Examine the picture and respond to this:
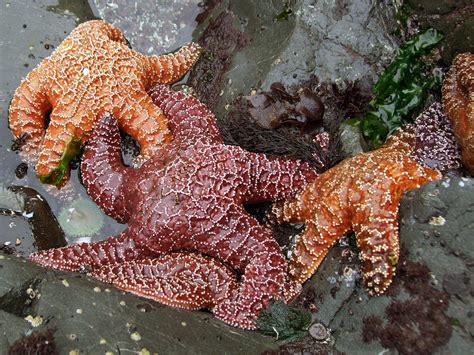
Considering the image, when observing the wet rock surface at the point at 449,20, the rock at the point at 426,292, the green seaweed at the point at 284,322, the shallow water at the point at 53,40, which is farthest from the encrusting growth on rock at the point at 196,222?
the wet rock surface at the point at 449,20

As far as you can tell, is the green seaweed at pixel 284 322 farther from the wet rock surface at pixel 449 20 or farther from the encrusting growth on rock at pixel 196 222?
the wet rock surface at pixel 449 20

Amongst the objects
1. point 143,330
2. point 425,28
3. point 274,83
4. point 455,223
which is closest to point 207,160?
point 274,83

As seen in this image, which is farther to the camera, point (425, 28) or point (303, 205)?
point (425, 28)

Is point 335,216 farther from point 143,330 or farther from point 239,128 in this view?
point 143,330

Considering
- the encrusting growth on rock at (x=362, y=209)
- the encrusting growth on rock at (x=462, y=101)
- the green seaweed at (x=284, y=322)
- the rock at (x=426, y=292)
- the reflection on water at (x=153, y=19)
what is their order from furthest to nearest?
the reflection on water at (x=153, y=19), the encrusting growth on rock at (x=462, y=101), the green seaweed at (x=284, y=322), the encrusting growth on rock at (x=362, y=209), the rock at (x=426, y=292)

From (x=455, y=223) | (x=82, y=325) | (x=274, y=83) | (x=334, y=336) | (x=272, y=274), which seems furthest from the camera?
(x=274, y=83)
